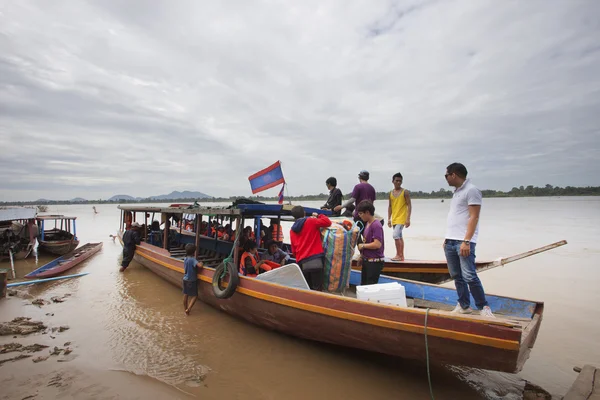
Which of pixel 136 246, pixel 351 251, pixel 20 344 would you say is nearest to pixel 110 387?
pixel 20 344

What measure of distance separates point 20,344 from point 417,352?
5.86m

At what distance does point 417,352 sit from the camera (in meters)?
3.30

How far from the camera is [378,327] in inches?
136

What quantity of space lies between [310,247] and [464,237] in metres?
2.02

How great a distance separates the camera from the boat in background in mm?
11805

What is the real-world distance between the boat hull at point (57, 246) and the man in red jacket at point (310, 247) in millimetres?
12517

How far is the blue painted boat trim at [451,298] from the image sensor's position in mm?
4047

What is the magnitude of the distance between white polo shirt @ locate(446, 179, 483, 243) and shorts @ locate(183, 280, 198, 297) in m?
4.78

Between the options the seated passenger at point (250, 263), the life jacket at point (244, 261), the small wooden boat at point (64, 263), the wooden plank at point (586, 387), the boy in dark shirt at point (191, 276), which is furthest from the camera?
the small wooden boat at point (64, 263)

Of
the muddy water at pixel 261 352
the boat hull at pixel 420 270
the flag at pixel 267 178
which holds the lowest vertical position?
the muddy water at pixel 261 352

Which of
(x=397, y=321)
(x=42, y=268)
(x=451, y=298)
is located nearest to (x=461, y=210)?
(x=397, y=321)

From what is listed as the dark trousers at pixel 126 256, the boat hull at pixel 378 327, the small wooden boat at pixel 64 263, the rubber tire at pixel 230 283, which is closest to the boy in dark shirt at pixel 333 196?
the rubber tire at pixel 230 283

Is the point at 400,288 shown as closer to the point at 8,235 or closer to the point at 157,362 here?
the point at 157,362

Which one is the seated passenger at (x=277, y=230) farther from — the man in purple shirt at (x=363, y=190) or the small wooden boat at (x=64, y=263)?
the small wooden boat at (x=64, y=263)
